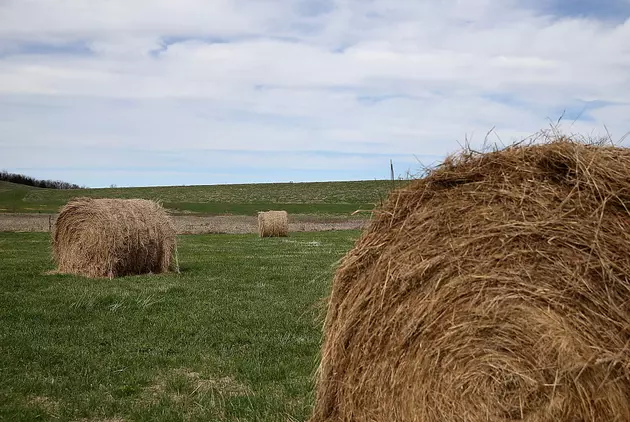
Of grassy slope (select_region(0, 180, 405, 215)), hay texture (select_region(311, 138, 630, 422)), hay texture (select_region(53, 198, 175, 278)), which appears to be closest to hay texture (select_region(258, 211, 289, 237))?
hay texture (select_region(53, 198, 175, 278))

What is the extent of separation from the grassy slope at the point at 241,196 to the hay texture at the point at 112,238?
151ft

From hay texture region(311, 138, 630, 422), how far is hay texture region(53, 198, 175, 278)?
10880 mm

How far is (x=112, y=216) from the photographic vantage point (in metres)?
15.0

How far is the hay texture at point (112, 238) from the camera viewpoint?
14867 millimetres

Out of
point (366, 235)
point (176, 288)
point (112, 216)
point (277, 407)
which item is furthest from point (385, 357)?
point (112, 216)

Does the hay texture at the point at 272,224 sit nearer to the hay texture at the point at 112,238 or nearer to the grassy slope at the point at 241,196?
the hay texture at the point at 112,238

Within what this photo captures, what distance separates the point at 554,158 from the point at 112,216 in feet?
40.9

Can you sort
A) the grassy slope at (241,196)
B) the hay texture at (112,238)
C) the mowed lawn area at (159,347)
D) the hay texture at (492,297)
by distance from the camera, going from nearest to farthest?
the hay texture at (492,297) < the mowed lawn area at (159,347) < the hay texture at (112,238) < the grassy slope at (241,196)

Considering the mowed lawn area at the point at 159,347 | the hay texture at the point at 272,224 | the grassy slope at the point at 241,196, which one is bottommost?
the mowed lawn area at the point at 159,347

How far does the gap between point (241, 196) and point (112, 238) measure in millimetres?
66602

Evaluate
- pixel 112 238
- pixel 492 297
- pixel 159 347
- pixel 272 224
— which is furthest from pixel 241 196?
pixel 492 297

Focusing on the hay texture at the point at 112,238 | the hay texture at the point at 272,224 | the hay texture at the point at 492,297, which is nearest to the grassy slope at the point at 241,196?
the hay texture at the point at 272,224

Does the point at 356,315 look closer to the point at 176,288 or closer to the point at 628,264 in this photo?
the point at 628,264

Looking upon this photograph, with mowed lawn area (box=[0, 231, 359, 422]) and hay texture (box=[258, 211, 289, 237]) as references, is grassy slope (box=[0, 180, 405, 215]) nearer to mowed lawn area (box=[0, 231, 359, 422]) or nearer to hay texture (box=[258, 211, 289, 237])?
hay texture (box=[258, 211, 289, 237])
